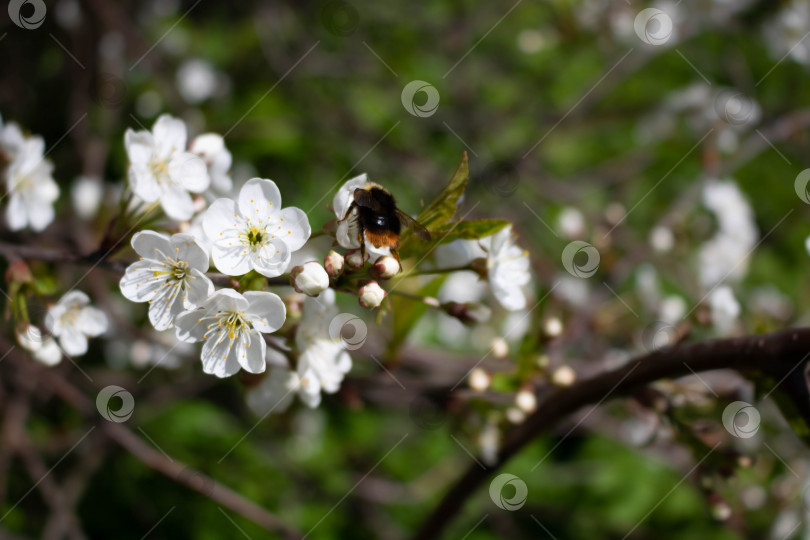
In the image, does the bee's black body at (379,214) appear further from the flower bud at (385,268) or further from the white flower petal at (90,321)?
the white flower petal at (90,321)

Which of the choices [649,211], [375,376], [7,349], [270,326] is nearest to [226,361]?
[270,326]

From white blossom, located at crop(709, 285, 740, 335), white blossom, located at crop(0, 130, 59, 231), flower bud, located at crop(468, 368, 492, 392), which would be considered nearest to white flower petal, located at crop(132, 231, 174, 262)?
white blossom, located at crop(0, 130, 59, 231)

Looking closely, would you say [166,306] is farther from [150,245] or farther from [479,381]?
[479,381]

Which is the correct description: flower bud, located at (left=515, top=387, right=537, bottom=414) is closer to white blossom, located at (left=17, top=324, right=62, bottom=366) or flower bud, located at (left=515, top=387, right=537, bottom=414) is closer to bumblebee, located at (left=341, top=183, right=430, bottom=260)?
bumblebee, located at (left=341, top=183, right=430, bottom=260)

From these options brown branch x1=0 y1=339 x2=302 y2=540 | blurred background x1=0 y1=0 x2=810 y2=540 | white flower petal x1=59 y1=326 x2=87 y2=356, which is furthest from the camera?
blurred background x1=0 y1=0 x2=810 y2=540

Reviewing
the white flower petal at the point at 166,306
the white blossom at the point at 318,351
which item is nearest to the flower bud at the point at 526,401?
the white blossom at the point at 318,351

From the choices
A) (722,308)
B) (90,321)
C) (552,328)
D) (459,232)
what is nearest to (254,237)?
(459,232)

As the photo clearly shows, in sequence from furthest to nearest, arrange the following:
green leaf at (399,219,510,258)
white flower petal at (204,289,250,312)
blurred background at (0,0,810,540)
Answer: blurred background at (0,0,810,540) → green leaf at (399,219,510,258) → white flower petal at (204,289,250,312)
